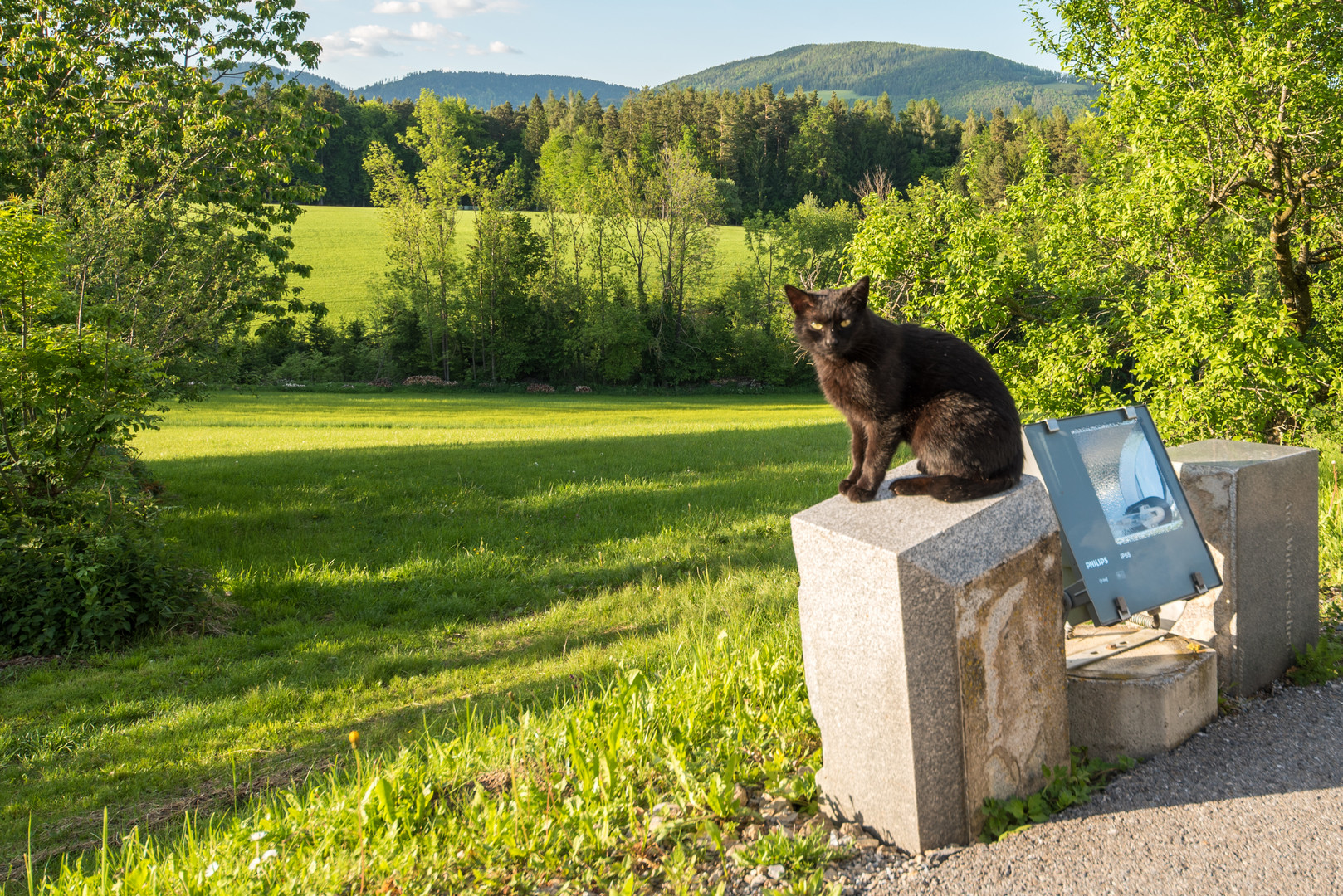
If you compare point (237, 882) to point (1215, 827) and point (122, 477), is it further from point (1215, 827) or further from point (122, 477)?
point (122, 477)

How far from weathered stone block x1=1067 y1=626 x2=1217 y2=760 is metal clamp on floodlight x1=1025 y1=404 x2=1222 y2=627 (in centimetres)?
27

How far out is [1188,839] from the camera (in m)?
3.02

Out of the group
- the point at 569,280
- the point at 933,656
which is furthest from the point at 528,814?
the point at 569,280

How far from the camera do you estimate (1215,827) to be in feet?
10.1

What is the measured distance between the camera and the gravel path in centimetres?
281

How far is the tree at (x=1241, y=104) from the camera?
9516 mm

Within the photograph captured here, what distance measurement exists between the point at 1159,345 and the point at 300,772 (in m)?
9.97

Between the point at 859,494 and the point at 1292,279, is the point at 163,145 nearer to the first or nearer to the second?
the point at 859,494

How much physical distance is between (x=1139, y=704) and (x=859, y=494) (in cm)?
151

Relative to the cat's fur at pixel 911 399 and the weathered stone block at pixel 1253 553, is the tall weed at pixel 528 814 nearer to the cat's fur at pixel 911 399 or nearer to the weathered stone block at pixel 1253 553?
the cat's fur at pixel 911 399

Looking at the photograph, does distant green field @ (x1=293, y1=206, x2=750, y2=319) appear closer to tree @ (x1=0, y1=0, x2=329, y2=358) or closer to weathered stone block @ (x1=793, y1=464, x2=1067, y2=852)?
tree @ (x1=0, y1=0, x2=329, y2=358)

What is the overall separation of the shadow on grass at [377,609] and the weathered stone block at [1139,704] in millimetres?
3641

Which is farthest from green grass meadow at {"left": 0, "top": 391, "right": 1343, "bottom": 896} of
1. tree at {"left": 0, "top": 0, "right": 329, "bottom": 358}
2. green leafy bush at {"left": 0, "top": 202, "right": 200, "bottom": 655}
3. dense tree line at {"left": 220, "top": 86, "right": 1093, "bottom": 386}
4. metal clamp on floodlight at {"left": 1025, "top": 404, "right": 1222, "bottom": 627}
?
dense tree line at {"left": 220, "top": 86, "right": 1093, "bottom": 386}

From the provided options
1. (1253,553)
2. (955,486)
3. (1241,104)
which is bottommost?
(1253,553)
